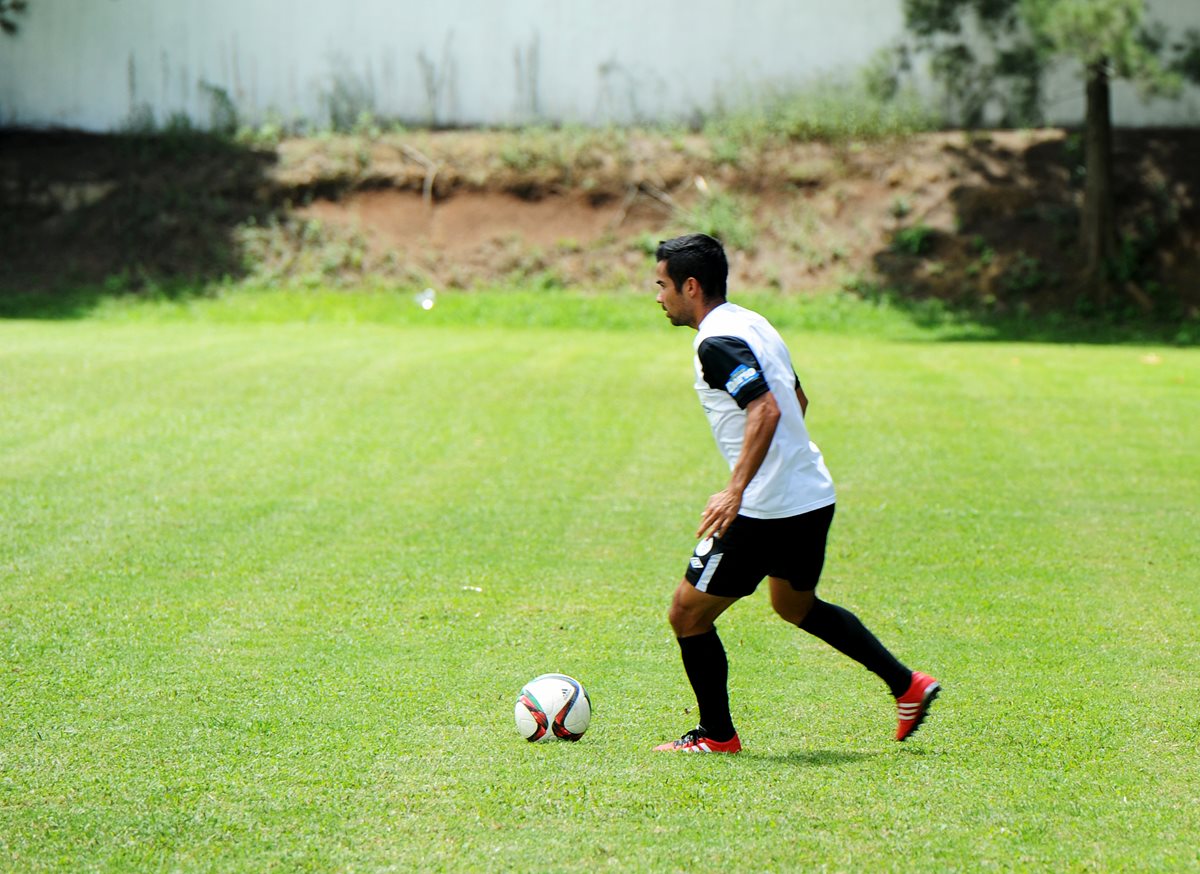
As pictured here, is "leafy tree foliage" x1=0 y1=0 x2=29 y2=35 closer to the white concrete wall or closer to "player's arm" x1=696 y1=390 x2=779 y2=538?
the white concrete wall

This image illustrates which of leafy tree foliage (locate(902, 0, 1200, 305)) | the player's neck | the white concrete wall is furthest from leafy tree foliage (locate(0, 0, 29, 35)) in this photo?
the player's neck

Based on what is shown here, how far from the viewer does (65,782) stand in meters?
4.69

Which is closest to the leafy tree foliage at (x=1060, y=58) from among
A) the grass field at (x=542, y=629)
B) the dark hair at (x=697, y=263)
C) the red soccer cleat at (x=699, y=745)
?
the grass field at (x=542, y=629)

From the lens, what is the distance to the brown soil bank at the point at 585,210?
23500 mm

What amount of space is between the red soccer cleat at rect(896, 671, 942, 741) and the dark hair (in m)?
1.76

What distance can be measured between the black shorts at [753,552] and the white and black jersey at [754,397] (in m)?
0.04

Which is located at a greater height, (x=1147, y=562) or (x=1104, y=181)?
(x=1104, y=181)

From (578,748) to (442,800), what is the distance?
774 millimetres

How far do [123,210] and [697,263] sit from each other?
75.1 ft

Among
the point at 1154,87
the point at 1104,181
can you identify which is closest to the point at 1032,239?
the point at 1104,181

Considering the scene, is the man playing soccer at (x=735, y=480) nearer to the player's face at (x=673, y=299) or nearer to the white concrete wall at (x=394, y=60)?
the player's face at (x=673, y=299)

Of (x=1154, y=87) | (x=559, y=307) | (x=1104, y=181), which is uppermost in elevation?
(x=1154, y=87)

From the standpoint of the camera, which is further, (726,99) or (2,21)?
(726,99)

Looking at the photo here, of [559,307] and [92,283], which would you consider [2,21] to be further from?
[559,307]
